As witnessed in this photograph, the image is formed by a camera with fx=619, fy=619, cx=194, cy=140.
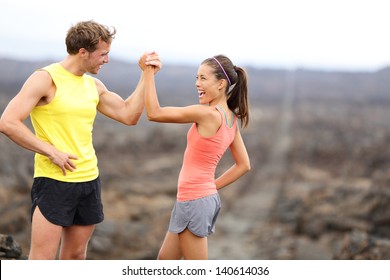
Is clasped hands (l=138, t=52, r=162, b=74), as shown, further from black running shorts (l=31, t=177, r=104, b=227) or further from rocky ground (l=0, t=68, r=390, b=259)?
rocky ground (l=0, t=68, r=390, b=259)

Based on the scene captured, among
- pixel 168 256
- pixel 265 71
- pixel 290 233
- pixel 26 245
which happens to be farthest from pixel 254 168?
pixel 265 71

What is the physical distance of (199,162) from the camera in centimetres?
367

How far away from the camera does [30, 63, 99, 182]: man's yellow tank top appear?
139 inches

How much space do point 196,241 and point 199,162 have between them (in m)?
0.47

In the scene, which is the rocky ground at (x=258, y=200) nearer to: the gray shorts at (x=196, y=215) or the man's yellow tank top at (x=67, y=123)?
the man's yellow tank top at (x=67, y=123)

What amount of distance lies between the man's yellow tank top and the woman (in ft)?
1.25

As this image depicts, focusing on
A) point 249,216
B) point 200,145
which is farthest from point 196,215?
point 249,216

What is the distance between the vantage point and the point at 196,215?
3.63m

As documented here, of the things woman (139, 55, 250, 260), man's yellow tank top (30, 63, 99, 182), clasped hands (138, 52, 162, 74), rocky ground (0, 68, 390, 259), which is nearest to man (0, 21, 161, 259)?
man's yellow tank top (30, 63, 99, 182)

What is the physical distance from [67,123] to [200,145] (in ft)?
2.55

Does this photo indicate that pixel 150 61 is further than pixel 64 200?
Yes

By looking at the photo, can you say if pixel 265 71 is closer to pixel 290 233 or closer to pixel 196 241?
pixel 290 233

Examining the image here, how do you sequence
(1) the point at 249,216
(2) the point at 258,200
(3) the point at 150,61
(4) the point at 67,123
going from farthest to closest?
(2) the point at 258,200 < (1) the point at 249,216 < (3) the point at 150,61 < (4) the point at 67,123

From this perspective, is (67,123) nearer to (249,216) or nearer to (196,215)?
(196,215)
